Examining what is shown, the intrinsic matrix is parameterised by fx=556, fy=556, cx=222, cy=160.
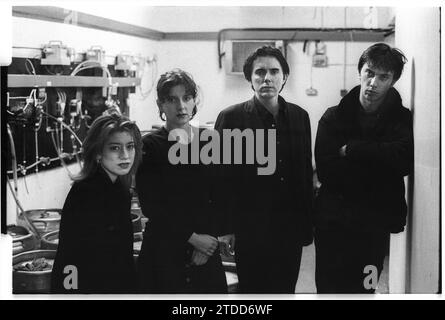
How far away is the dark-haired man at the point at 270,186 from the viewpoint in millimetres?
2188

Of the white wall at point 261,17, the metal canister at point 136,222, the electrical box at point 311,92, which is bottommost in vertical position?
the metal canister at point 136,222

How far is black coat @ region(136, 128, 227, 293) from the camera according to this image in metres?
Answer: 2.19

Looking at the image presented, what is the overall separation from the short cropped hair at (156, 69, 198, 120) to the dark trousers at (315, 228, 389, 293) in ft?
2.46

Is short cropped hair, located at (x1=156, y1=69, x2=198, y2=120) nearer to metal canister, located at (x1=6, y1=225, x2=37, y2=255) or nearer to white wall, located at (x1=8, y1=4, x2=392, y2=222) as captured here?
white wall, located at (x1=8, y1=4, x2=392, y2=222)

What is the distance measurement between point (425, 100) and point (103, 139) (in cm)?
128

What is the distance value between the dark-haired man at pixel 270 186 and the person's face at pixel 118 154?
1.19 feet

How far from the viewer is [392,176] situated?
221 cm

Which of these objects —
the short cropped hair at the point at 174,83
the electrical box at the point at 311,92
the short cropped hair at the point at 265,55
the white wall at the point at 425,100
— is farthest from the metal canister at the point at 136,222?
the white wall at the point at 425,100

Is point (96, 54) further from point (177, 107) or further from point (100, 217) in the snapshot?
point (100, 217)

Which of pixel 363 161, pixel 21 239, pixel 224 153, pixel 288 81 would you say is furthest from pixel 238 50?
pixel 21 239

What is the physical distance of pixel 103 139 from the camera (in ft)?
7.25

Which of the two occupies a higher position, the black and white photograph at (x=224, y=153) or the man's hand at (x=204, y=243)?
the black and white photograph at (x=224, y=153)

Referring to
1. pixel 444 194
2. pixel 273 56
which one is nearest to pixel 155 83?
pixel 273 56

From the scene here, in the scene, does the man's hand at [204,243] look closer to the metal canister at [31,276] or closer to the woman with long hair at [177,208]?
the woman with long hair at [177,208]
